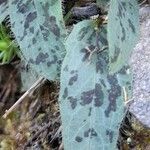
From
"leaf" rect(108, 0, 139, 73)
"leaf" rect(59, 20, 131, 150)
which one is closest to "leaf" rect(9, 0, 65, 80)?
"leaf" rect(59, 20, 131, 150)

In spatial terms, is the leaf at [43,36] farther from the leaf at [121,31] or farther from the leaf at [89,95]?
the leaf at [121,31]

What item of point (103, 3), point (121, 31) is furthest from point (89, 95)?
point (103, 3)

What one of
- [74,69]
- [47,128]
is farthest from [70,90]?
[47,128]

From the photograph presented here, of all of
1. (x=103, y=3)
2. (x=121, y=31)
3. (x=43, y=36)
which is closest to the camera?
(x=121, y=31)

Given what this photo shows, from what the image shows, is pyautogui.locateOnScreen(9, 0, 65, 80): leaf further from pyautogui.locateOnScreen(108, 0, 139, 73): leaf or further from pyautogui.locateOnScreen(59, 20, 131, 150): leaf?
pyautogui.locateOnScreen(108, 0, 139, 73): leaf

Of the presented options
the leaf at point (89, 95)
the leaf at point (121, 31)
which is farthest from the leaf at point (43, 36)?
the leaf at point (121, 31)

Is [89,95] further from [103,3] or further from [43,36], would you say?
[103,3]
